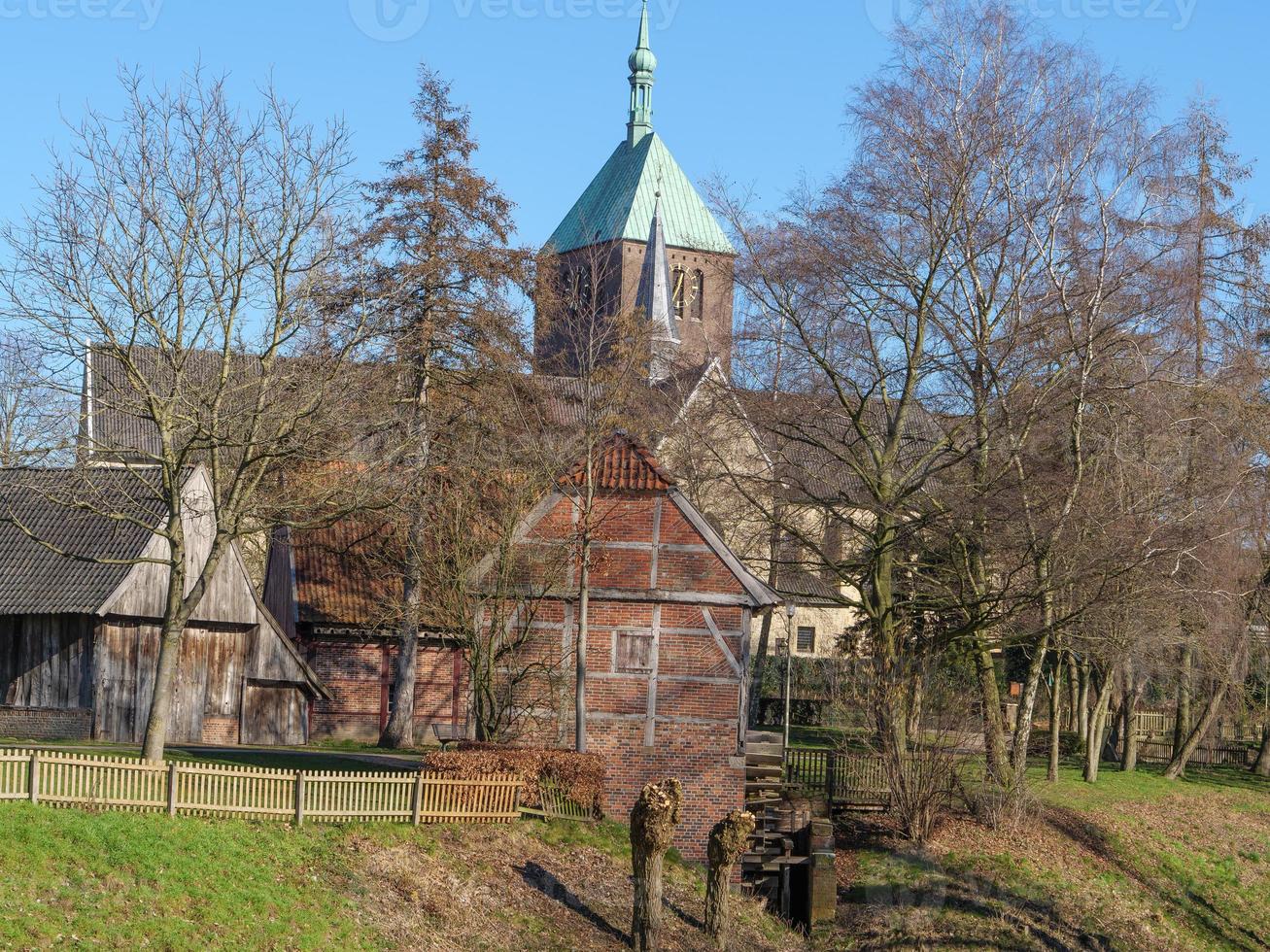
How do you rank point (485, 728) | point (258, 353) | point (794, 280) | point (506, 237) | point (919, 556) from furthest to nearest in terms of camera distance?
1. point (506, 237)
2. point (919, 556)
3. point (794, 280)
4. point (485, 728)
5. point (258, 353)

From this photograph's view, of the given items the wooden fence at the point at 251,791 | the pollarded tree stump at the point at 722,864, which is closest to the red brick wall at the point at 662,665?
the wooden fence at the point at 251,791

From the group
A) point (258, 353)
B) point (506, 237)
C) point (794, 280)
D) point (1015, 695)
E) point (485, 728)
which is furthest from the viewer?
point (1015, 695)

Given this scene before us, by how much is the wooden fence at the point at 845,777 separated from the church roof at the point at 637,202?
53.3m

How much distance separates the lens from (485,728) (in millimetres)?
26312

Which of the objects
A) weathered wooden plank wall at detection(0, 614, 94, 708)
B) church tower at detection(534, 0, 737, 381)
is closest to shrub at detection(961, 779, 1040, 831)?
weathered wooden plank wall at detection(0, 614, 94, 708)

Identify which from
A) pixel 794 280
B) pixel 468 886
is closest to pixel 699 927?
pixel 468 886

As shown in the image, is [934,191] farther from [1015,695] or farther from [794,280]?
[1015,695]

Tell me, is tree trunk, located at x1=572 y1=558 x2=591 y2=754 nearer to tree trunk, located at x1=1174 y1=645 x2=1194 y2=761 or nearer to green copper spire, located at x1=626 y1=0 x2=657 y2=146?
tree trunk, located at x1=1174 y1=645 x2=1194 y2=761

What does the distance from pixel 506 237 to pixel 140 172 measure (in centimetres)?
1335

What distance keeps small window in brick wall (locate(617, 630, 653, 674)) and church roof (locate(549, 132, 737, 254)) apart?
55.3m

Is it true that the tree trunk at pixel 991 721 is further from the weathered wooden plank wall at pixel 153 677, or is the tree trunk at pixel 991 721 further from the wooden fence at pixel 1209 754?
the weathered wooden plank wall at pixel 153 677

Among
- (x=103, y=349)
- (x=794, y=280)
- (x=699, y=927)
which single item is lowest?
(x=699, y=927)

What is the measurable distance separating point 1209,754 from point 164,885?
3146 cm

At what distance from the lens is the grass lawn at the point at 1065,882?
24.5 m
